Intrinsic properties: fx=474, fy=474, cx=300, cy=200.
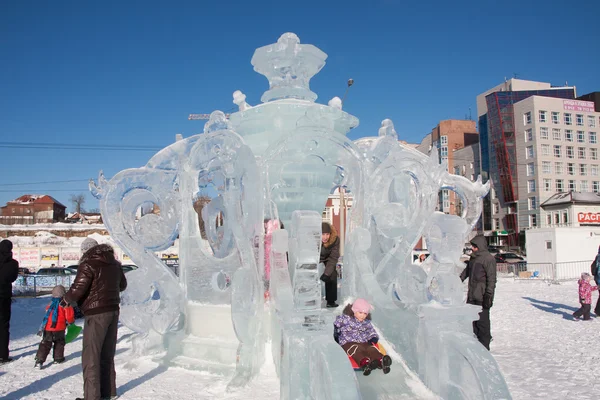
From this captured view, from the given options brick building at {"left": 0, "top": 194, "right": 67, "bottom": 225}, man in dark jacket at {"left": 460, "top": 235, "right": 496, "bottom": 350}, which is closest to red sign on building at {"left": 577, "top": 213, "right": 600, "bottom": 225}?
man in dark jacket at {"left": 460, "top": 235, "right": 496, "bottom": 350}

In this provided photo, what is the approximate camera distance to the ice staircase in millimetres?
6449

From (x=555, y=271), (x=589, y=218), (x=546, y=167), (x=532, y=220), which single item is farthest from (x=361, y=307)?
(x=546, y=167)

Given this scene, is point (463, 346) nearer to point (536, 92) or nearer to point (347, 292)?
point (347, 292)

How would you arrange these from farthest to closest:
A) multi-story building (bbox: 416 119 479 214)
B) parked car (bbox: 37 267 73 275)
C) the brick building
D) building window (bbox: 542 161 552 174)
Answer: multi-story building (bbox: 416 119 479 214) → the brick building → building window (bbox: 542 161 552 174) → parked car (bbox: 37 267 73 275)

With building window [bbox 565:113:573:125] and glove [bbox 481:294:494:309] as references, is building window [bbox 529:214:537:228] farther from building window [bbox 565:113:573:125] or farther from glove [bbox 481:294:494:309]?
glove [bbox 481:294:494:309]

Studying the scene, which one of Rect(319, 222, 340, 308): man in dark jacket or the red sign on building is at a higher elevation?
the red sign on building

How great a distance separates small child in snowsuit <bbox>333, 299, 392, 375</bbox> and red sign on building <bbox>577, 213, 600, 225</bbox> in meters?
40.4

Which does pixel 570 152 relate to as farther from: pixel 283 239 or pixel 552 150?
pixel 283 239

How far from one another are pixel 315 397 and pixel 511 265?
24.6m

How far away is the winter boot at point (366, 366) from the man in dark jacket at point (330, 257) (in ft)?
8.67

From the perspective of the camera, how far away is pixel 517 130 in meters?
50.5

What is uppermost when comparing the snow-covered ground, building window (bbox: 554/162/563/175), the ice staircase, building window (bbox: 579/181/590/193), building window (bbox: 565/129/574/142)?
building window (bbox: 565/129/574/142)

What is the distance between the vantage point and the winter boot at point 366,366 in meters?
5.18

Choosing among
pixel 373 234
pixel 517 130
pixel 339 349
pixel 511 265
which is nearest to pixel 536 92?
pixel 517 130
